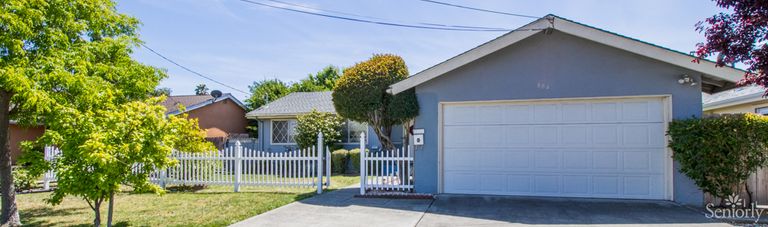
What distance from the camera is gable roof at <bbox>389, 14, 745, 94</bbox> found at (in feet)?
24.3

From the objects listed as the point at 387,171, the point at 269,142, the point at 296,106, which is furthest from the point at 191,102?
the point at 387,171

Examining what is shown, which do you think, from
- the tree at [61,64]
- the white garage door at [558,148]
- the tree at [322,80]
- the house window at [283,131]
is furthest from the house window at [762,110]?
the tree at [322,80]

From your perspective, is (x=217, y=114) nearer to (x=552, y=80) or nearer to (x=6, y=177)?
(x=6, y=177)

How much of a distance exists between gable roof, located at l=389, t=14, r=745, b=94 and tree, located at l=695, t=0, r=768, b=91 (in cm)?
142

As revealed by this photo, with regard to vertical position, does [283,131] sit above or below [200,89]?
below

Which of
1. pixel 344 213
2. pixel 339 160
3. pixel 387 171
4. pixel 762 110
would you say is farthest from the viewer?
pixel 339 160

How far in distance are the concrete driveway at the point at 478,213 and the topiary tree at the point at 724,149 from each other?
2.15 feet

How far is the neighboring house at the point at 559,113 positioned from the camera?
7770 mm

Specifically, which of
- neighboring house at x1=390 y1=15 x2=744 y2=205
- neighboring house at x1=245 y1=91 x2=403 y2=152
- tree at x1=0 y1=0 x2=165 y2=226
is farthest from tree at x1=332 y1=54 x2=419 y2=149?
neighboring house at x1=245 y1=91 x2=403 y2=152

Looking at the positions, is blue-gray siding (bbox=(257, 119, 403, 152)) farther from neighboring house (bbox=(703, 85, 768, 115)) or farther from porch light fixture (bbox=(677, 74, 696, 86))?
porch light fixture (bbox=(677, 74, 696, 86))

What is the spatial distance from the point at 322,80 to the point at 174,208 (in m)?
30.5

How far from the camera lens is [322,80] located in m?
38.2

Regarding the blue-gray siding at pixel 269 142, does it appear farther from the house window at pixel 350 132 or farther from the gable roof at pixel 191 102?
the gable roof at pixel 191 102

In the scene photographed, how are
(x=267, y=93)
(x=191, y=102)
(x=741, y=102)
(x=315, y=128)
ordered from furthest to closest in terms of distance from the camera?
(x=267, y=93)
(x=191, y=102)
(x=315, y=128)
(x=741, y=102)
